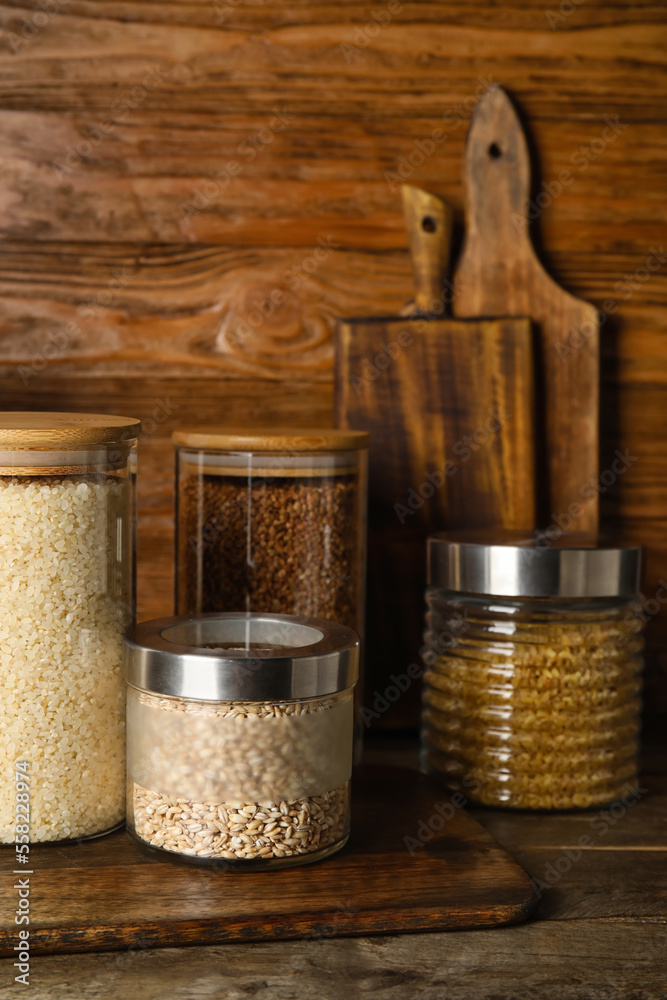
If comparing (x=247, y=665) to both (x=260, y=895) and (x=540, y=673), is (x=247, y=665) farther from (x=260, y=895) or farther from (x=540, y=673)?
(x=540, y=673)

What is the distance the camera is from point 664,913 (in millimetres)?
675

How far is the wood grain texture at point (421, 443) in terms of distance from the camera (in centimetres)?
103

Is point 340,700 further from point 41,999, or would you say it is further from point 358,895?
point 41,999

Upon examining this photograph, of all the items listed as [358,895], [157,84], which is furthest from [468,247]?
[358,895]

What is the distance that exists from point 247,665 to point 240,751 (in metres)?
0.06

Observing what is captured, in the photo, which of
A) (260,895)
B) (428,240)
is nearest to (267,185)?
(428,240)

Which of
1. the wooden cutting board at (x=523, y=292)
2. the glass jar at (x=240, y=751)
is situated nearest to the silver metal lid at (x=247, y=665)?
the glass jar at (x=240, y=751)

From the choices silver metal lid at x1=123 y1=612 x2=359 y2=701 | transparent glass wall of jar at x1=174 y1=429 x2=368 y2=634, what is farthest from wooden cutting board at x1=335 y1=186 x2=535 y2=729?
silver metal lid at x1=123 y1=612 x2=359 y2=701

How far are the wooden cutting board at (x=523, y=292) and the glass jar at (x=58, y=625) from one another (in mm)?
470

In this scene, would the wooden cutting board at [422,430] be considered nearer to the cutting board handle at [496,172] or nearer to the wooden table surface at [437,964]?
the cutting board handle at [496,172]

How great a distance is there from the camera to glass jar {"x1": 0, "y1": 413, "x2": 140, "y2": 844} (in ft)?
2.31

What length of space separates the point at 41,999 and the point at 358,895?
208 mm

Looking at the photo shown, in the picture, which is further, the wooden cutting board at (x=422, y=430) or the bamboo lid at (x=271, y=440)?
the wooden cutting board at (x=422, y=430)

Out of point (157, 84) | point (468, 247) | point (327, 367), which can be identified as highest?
point (157, 84)
